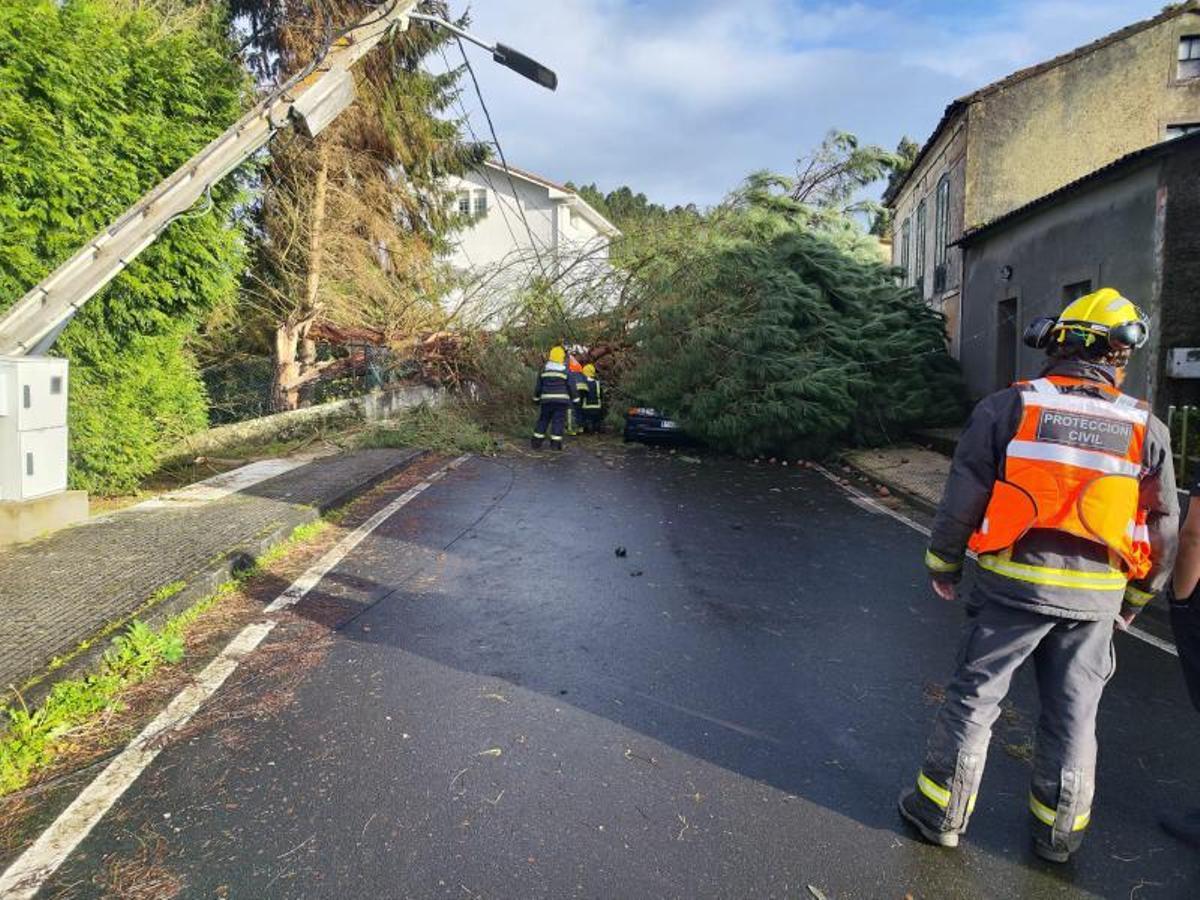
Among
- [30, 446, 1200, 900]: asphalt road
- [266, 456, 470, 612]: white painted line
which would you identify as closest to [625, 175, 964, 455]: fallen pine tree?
[266, 456, 470, 612]: white painted line

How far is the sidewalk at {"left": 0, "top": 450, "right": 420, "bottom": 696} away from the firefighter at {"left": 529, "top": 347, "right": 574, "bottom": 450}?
476 centimetres

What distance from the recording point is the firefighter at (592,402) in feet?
50.0

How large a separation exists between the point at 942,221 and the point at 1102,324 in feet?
66.8

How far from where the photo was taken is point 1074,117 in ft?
58.4

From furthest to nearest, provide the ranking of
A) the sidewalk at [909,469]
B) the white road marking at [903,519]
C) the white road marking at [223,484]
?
the sidewalk at [909,469] → the white road marking at [223,484] → the white road marking at [903,519]

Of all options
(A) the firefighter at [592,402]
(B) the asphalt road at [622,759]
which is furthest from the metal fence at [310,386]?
(B) the asphalt road at [622,759]

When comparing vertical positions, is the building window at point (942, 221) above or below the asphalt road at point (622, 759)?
above

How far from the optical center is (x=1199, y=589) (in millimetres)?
3002

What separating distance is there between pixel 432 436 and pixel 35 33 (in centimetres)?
770

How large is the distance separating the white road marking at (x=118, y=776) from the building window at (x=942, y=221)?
63.8 feet

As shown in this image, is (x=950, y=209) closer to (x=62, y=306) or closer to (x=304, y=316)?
(x=304, y=316)

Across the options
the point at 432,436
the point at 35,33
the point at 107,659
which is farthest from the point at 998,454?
the point at 432,436

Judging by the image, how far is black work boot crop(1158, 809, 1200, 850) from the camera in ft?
9.52

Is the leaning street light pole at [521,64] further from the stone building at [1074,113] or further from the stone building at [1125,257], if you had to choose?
the stone building at [1074,113]
